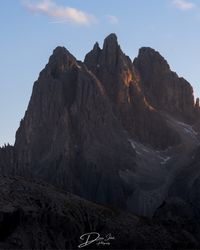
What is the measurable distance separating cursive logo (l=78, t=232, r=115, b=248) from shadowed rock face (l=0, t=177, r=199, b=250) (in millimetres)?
528

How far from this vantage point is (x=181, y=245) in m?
93.3

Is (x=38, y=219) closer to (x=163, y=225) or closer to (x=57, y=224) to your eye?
(x=57, y=224)

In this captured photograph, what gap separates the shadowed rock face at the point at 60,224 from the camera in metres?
79.6

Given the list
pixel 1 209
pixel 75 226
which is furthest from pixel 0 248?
pixel 75 226

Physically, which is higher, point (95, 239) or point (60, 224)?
point (60, 224)

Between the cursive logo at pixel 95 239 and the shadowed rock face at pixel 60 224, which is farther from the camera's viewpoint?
the cursive logo at pixel 95 239

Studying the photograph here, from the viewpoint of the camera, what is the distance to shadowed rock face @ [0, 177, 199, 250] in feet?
261

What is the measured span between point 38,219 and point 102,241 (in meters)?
7.15

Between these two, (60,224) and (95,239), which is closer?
(95,239)

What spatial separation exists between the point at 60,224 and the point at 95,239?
4.60 m

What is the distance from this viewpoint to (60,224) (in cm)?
8450

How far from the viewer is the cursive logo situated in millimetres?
81456

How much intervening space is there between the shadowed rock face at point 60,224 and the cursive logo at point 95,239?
528 mm

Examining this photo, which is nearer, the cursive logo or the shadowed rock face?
the shadowed rock face
